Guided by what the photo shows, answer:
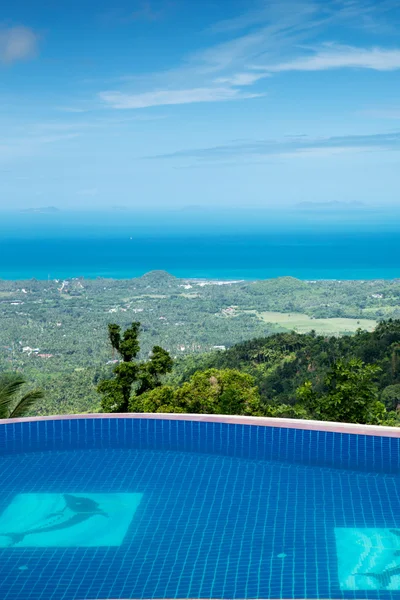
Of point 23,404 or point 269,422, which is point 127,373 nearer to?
point 23,404

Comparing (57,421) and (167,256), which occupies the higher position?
(57,421)

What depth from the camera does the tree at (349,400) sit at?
6.62 m

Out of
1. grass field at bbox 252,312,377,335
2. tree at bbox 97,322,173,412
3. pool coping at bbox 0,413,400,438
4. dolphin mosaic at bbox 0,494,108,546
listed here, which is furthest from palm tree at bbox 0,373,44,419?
grass field at bbox 252,312,377,335

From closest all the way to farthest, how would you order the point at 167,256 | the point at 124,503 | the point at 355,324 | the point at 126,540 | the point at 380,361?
the point at 126,540 → the point at 124,503 → the point at 380,361 → the point at 355,324 → the point at 167,256

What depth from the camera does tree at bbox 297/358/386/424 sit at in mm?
6625

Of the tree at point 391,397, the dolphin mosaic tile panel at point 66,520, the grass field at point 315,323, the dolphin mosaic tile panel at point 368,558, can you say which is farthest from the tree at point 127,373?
the grass field at point 315,323

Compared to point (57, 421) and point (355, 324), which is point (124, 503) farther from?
point (355, 324)

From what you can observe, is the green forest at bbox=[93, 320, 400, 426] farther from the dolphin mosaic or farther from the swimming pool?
the dolphin mosaic

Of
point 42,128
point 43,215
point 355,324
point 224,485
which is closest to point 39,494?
point 224,485

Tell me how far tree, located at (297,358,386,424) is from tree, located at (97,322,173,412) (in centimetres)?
232

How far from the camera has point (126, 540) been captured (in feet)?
14.1

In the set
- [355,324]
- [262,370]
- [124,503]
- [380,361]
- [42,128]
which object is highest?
[42,128]

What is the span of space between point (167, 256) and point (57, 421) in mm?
74421

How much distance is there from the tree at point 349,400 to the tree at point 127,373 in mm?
2320
